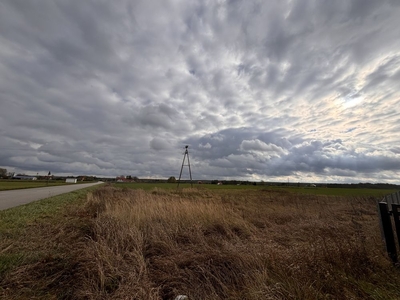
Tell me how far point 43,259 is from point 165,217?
4.40 m

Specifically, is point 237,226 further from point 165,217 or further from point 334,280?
point 334,280

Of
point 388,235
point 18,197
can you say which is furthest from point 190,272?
point 18,197

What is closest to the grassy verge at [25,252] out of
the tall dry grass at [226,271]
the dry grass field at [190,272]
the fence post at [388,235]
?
the dry grass field at [190,272]

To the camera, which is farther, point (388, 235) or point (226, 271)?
point (388, 235)

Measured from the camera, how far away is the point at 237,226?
8055 mm

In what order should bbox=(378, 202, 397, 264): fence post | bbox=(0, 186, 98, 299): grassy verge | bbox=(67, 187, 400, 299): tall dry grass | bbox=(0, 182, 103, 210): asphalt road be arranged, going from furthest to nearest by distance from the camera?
bbox=(0, 182, 103, 210): asphalt road < bbox=(378, 202, 397, 264): fence post < bbox=(0, 186, 98, 299): grassy verge < bbox=(67, 187, 400, 299): tall dry grass

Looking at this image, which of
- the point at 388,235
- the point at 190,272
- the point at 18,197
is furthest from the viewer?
the point at 18,197

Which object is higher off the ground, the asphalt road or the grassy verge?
the asphalt road

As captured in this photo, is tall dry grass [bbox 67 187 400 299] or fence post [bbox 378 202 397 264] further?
fence post [bbox 378 202 397 264]

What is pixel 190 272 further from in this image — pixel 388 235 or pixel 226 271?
pixel 388 235

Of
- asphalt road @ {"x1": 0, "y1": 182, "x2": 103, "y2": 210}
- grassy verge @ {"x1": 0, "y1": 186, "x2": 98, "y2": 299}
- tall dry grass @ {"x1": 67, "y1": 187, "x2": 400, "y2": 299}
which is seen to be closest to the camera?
tall dry grass @ {"x1": 67, "y1": 187, "x2": 400, "y2": 299}

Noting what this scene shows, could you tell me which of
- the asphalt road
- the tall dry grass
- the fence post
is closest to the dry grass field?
the tall dry grass

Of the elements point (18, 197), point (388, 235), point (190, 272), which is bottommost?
point (190, 272)

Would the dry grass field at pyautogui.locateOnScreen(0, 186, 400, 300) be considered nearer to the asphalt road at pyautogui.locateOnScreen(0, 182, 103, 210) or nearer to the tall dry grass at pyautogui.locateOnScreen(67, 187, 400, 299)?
the tall dry grass at pyautogui.locateOnScreen(67, 187, 400, 299)
